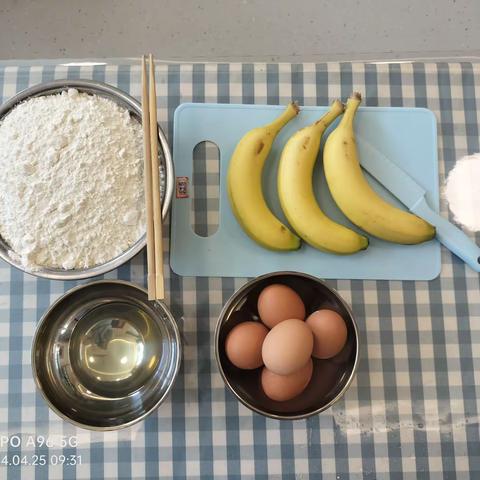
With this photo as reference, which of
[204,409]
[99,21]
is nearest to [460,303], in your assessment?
[204,409]

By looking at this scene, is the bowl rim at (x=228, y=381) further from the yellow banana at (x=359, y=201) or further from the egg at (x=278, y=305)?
the yellow banana at (x=359, y=201)

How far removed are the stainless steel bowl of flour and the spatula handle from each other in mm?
351

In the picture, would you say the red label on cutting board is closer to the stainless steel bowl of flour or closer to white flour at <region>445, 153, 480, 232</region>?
the stainless steel bowl of flour

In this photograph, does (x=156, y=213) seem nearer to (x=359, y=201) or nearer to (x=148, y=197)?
(x=148, y=197)

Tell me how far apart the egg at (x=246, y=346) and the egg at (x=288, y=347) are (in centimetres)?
2

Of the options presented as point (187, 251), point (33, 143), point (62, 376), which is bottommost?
point (62, 376)

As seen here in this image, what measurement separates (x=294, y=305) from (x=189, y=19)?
67 cm

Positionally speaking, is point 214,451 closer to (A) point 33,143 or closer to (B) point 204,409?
(B) point 204,409

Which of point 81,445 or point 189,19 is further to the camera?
point 189,19

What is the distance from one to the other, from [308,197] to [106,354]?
35cm

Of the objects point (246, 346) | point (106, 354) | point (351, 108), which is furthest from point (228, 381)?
point (351, 108)

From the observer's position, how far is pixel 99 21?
1028 mm

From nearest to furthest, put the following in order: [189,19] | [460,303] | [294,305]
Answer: [294,305], [460,303], [189,19]

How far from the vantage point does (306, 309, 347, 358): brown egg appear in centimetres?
62
